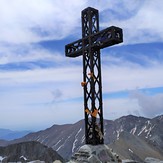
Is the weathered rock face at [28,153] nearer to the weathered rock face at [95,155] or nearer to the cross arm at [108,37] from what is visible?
the weathered rock face at [95,155]

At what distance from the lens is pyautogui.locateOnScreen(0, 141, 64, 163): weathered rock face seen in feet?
362

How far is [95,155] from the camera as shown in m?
15.8

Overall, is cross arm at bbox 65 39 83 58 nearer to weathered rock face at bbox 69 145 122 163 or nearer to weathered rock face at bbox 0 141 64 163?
weathered rock face at bbox 69 145 122 163

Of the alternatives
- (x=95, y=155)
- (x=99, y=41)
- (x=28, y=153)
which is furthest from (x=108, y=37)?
(x=28, y=153)

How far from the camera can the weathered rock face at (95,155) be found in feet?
51.1

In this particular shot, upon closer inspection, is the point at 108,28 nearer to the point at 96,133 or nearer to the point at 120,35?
the point at 120,35

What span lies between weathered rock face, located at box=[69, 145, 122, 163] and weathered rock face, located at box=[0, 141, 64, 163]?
96.0 metres

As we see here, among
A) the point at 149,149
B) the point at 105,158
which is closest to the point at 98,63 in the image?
the point at 105,158

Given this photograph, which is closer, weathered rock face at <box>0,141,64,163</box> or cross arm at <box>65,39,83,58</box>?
cross arm at <box>65,39,83,58</box>

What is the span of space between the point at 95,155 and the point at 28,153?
105m

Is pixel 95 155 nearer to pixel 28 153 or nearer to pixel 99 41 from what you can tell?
pixel 99 41

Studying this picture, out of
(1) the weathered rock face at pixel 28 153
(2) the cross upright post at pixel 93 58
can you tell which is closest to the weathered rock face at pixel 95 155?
(2) the cross upright post at pixel 93 58

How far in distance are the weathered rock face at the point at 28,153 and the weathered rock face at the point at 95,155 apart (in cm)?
9598

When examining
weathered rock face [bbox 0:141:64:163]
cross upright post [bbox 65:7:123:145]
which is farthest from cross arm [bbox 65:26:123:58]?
weathered rock face [bbox 0:141:64:163]
